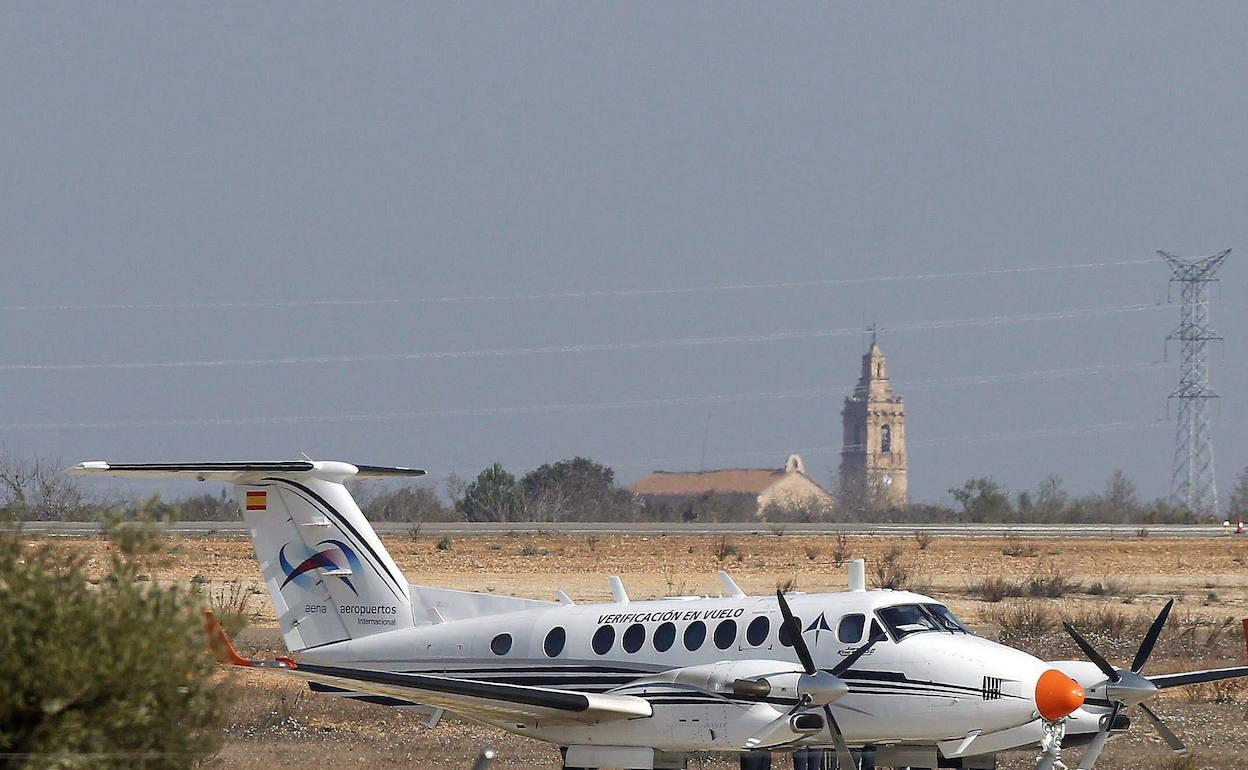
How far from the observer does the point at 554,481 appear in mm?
115188

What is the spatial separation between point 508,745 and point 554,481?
303 feet

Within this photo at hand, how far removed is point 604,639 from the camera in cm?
1784

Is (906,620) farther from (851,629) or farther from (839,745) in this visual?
(839,745)

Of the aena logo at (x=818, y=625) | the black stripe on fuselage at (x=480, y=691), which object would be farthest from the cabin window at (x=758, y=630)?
the black stripe on fuselage at (x=480, y=691)

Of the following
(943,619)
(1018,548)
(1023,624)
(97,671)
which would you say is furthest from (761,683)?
(1018,548)

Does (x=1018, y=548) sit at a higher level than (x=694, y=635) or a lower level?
higher

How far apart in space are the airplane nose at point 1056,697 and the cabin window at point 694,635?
361cm

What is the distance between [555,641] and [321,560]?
4.08 meters

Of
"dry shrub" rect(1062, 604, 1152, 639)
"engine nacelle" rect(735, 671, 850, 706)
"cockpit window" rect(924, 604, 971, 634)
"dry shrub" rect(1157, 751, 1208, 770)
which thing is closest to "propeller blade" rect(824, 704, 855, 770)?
"engine nacelle" rect(735, 671, 850, 706)

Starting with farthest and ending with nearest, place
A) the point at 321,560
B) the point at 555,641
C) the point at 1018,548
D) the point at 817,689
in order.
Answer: the point at 1018,548, the point at 321,560, the point at 555,641, the point at 817,689

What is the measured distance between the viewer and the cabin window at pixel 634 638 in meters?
17.5

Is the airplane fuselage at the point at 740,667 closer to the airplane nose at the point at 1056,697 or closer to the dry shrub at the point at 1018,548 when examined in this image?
the airplane nose at the point at 1056,697

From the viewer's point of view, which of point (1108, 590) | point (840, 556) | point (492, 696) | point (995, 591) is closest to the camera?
point (492, 696)

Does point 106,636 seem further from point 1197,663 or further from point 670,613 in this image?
point 1197,663
